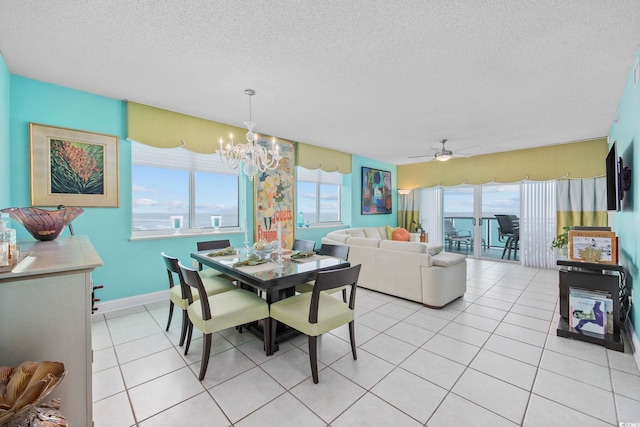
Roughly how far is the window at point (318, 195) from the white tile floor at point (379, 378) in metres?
3.00

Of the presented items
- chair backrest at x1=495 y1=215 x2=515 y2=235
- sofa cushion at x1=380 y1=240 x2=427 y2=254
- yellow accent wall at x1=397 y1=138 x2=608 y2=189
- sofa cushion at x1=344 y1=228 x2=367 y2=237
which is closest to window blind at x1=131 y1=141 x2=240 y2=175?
sofa cushion at x1=344 y1=228 x2=367 y2=237

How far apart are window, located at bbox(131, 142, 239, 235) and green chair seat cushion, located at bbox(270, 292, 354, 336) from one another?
2420 mm

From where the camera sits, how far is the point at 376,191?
6.89m

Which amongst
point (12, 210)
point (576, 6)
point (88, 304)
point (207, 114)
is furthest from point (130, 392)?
point (576, 6)

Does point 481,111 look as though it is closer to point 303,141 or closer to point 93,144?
point 303,141

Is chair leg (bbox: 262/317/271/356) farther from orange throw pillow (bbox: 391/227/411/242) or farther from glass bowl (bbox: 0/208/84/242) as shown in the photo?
orange throw pillow (bbox: 391/227/411/242)

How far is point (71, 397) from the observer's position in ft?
4.05

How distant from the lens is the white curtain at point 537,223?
5.36 meters

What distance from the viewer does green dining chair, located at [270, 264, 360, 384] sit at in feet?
6.24

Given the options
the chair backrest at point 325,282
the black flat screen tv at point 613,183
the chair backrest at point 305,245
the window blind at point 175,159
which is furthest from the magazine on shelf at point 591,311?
the window blind at point 175,159

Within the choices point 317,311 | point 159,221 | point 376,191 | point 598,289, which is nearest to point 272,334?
point 317,311

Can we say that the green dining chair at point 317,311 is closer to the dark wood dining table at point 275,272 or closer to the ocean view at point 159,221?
the dark wood dining table at point 275,272

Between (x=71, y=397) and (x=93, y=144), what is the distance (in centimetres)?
279

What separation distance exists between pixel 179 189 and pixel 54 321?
9.57ft
